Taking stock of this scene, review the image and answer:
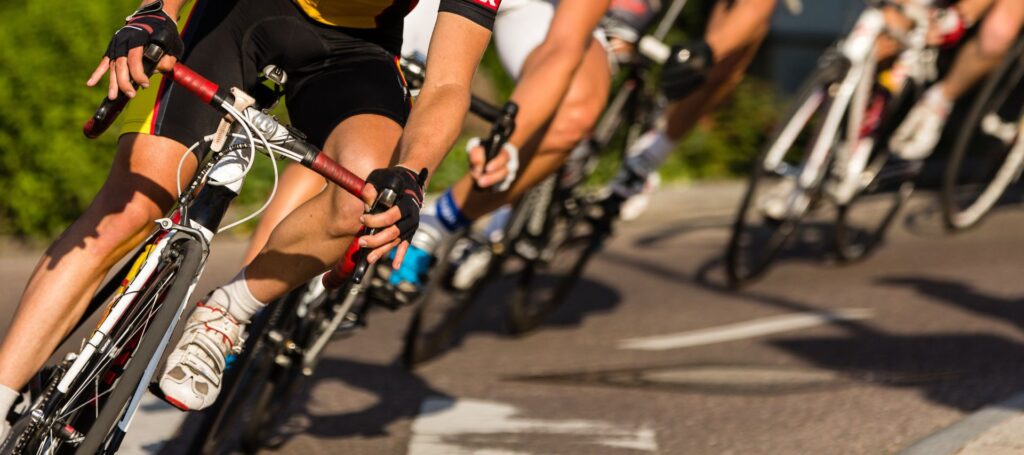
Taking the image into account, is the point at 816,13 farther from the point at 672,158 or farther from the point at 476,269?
the point at 476,269

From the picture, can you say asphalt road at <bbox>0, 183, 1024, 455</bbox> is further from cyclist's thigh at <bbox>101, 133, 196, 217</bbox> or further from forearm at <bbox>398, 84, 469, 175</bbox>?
forearm at <bbox>398, 84, 469, 175</bbox>

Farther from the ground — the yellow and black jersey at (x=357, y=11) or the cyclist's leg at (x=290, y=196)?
the yellow and black jersey at (x=357, y=11)

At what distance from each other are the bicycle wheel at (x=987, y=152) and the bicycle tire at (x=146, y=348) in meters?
5.94

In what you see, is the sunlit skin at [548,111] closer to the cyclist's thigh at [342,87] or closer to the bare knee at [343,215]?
the cyclist's thigh at [342,87]

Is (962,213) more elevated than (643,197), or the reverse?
Result: (962,213)

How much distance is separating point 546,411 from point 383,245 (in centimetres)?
247

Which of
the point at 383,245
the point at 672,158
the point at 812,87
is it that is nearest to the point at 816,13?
the point at 672,158

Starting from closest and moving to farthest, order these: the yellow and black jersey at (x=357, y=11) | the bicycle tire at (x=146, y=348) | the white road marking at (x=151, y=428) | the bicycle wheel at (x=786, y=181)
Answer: the bicycle tire at (x=146, y=348) < the yellow and black jersey at (x=357, y=11) < the white road marking at (x=151, y=428) < the bicycle wheel at (x=786, y=181)

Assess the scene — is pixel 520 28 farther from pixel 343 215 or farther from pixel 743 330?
pixel 343 215

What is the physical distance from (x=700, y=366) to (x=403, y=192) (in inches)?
128

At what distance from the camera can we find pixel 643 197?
7074mm

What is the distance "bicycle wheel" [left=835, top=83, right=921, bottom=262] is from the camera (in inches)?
316

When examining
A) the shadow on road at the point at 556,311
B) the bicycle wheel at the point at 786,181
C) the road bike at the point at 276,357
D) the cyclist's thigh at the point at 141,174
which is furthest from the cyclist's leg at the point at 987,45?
the cyclist's thigh at the point at 141,174

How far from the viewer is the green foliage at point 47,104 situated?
903cm
